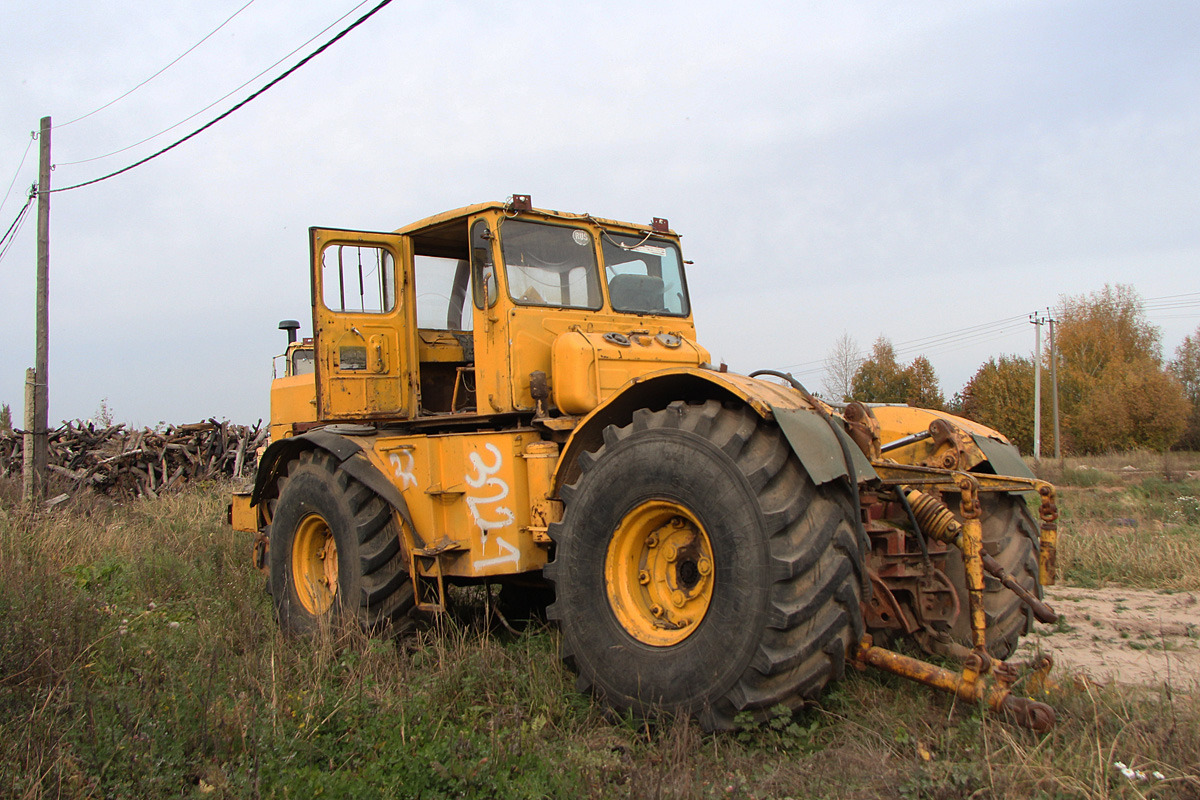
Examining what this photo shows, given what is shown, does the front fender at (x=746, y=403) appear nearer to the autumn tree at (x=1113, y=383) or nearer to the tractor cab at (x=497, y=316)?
the tractor cab at (x=497, y=316)

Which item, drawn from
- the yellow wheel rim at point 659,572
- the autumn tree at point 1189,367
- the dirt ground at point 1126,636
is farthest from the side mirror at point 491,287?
the autumn tree at point 1189,367

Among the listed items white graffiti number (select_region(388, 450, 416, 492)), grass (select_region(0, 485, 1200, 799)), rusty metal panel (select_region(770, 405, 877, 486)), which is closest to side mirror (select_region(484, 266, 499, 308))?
white graffiti number (select_region(388, 450, 416, 492))

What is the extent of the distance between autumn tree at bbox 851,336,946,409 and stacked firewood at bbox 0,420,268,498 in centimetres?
3702

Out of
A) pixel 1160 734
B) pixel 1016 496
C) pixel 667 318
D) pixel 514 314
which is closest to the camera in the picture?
pixel 1160 734

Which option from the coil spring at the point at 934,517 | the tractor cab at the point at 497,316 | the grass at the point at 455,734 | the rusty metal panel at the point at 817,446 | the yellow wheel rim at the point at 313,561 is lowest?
the grass at the point at 455,734

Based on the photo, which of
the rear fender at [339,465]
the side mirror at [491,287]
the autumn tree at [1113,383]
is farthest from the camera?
the autumn tree at [1113,383]

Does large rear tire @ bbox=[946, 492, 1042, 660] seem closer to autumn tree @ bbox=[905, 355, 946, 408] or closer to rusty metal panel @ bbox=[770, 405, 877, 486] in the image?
rusty metal panel @ bbox=[770, 405, 877, 486]

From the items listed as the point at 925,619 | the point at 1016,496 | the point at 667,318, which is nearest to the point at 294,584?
the point at 667,318

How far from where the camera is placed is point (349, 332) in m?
6.09

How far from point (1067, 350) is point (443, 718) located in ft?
184

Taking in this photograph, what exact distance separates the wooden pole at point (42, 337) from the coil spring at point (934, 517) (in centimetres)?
1239

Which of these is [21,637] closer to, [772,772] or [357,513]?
[357,513]

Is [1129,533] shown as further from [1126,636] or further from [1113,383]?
[1113,383]

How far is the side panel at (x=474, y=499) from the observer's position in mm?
5039
